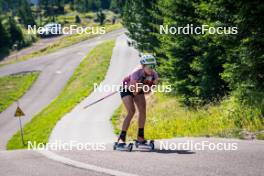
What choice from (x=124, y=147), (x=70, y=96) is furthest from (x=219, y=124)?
(x=70, y=96)

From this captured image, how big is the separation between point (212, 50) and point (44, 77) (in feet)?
130

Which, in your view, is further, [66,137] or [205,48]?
[66,137]

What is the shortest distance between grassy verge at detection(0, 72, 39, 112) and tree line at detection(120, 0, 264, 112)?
20.0m

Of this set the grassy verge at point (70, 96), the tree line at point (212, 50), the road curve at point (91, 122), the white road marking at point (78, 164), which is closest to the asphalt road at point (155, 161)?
the white road marking at point (78, 164)

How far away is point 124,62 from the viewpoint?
54000 millimetres

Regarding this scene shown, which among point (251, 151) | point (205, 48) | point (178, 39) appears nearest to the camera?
point (251, 151)

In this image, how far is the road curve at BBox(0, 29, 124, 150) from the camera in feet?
126

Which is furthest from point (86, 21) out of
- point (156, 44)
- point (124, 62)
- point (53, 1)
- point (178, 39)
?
point (178, 39)

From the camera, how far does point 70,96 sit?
41.5 meters

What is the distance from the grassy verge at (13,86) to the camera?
46.5 meters

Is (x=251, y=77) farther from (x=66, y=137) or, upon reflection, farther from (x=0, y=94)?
(x=0, y=94)

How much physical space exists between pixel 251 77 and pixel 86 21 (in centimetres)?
12544

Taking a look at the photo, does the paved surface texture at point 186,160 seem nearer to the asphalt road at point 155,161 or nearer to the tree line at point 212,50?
the asphalt road at point 155,161

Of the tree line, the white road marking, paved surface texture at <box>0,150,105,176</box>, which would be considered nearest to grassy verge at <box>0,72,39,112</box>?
the tree line
